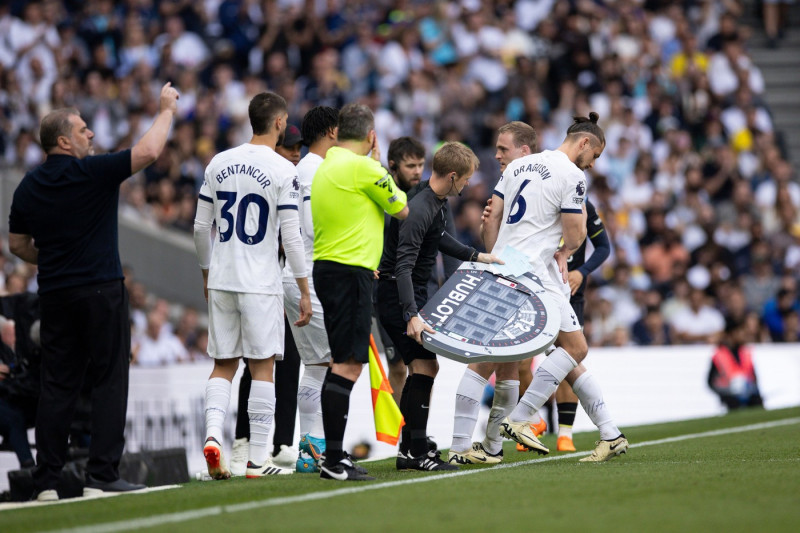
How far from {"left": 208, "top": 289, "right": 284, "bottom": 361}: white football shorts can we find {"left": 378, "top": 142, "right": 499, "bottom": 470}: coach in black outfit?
0.71m

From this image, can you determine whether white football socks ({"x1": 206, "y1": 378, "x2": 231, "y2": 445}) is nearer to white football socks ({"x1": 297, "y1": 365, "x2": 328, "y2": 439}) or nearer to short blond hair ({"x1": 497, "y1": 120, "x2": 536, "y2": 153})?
white football socks ({"x1": 297, "y1": 365, "x2": 328, "y2": 439})

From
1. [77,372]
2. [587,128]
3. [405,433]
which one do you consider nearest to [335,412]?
[405,433]

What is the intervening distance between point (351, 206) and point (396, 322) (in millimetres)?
976

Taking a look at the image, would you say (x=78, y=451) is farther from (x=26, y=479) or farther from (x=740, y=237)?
A: (x=740, y=237)

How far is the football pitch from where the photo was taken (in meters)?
5.48

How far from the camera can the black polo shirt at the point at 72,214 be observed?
23.8ft

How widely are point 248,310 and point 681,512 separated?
10.4 feet

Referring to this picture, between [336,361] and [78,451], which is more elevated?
[336,361]

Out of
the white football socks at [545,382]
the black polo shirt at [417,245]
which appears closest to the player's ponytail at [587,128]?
the black polo shirt at [417,245]

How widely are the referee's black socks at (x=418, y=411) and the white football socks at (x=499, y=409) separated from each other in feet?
2.68

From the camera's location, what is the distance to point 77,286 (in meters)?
7.28

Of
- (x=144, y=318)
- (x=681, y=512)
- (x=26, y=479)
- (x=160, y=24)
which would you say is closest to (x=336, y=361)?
(x=681, y=512)

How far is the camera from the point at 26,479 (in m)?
9.07

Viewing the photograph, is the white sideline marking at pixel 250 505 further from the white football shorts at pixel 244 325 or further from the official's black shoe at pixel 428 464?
the white football shorts at pixel 244 325
